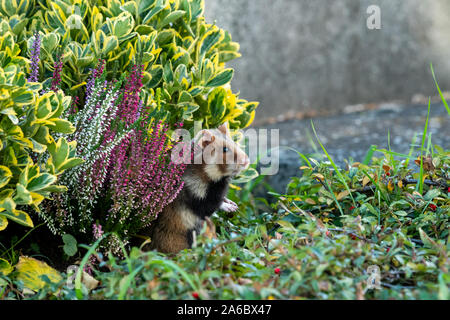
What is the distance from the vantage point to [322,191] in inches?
113

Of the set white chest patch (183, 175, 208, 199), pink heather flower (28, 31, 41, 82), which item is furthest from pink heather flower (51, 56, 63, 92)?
white chest patch (183, 175, 208, 199)

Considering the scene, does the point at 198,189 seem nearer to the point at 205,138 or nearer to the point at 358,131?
the point at 205,138

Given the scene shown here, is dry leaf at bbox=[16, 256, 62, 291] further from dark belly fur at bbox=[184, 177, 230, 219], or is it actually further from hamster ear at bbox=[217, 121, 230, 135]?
hamster ear at bbox=[217, 121, 230, 135]

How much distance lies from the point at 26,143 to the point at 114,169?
16.3 inches

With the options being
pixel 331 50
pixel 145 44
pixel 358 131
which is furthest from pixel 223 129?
pixel 331 50

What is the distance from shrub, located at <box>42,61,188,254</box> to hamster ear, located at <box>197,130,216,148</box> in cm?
17

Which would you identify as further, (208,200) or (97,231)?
(208,200)

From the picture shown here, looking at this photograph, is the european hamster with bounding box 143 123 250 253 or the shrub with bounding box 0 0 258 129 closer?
the shrub with bounding box 0 0 258 129

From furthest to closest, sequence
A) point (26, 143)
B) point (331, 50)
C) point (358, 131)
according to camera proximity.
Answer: point (331, 50) < point (358, 131) < point (26, 143)

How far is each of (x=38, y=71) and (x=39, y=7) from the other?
49 centimetres

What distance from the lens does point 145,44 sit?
8.56 feet

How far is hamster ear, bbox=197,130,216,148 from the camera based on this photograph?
8.76ft
